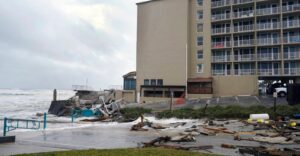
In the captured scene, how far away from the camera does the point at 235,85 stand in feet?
149

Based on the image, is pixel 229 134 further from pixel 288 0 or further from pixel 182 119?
pixel 288 0

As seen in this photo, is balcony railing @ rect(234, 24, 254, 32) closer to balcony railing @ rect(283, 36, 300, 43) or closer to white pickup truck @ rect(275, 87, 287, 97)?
balcony railing @ rect(283, 36, 300, 43)

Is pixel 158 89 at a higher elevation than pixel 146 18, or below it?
below

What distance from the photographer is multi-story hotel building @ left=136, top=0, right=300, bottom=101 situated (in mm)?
45469

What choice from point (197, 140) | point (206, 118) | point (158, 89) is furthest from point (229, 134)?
point (158, 89)

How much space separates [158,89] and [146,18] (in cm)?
1523

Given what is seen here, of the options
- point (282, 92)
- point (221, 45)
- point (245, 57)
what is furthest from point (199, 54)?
point (282, 92)

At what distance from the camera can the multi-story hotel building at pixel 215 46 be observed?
45.5m

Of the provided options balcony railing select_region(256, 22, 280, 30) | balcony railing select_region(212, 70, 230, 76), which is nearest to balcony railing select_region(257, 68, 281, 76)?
balcony railing select_region(212, 70, 230, 76)

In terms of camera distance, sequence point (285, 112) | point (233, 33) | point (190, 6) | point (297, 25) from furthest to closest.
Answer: point (190, 6), point (233, 33), point (297, 25), point (285, 112)

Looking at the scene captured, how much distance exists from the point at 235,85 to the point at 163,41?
16.0 metres

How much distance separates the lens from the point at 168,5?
52531mm

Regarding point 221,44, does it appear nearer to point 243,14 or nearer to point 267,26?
point 243,14

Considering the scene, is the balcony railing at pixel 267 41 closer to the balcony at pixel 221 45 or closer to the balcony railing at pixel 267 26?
the balcony railing at pixel 267 26
